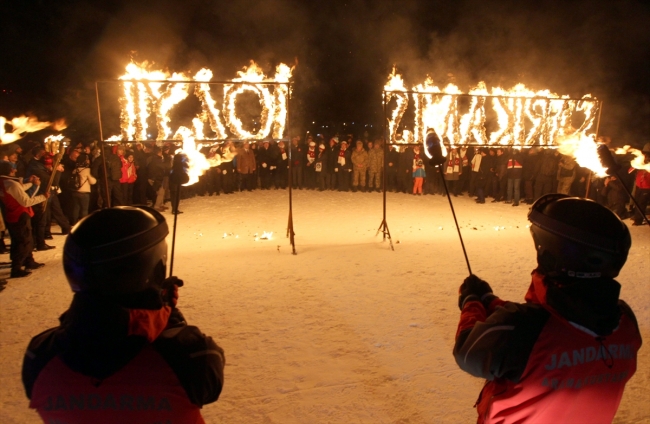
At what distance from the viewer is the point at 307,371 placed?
416 centimetres

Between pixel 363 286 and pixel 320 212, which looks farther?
pixel 320 212

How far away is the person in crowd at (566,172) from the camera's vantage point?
42.3ft

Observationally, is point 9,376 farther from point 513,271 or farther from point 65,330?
point 513,271

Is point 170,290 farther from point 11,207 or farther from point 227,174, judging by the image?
point 227,174

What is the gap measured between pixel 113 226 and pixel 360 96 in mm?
34319

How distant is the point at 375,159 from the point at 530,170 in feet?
16.6

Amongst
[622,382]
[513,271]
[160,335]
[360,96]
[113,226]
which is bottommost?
[513,271]

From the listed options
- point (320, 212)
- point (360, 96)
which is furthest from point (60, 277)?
point (360, 96)

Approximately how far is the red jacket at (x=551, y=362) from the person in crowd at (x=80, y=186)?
10.4 m

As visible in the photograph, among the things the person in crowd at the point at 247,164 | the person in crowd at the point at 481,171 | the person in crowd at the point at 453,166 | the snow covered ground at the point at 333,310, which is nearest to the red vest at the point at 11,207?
the snow covered ground at the point at 333,310

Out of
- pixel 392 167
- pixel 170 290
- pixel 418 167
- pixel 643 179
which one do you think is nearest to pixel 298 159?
pixel 392 167

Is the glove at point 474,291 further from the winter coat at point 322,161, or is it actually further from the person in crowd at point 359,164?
the winter coat at point 322,161

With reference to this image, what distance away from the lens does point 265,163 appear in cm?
1598

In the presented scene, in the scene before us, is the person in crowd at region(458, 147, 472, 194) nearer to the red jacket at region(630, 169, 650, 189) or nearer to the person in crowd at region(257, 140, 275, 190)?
the red jacket at region(630, 169, 650, 189)
